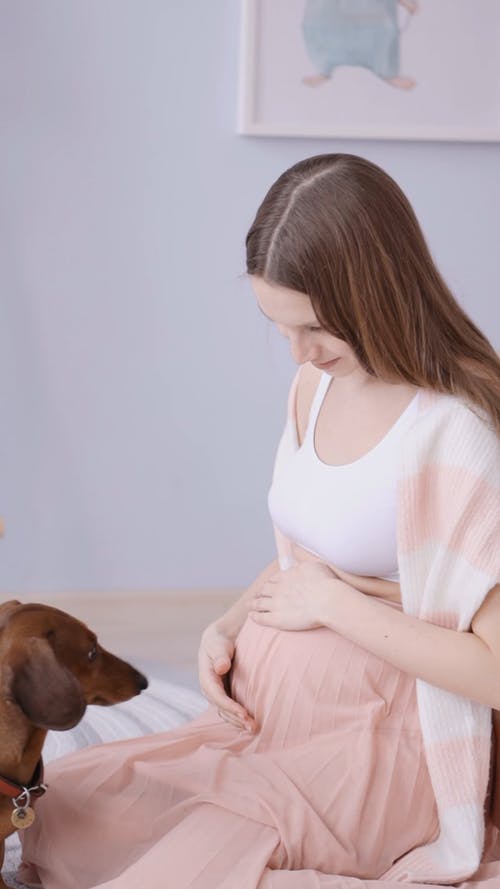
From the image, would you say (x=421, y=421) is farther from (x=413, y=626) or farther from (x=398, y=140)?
(x=398, y=140)

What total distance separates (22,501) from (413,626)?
203cm

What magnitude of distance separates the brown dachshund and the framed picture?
1.85 metres

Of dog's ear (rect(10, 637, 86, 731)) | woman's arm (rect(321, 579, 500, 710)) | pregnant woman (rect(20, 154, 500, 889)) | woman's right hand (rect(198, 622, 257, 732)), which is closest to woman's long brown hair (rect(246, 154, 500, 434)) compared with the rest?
pregnant woman (rect(20, 154, 500, 889))

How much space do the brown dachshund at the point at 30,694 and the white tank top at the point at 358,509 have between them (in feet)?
1.19

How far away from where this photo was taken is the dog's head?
1.60 m

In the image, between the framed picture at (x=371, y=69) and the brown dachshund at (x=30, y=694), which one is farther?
the framed picture at (x=371, y=69)

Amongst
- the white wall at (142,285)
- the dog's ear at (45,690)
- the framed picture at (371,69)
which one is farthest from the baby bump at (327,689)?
the framed picture at (371,69)

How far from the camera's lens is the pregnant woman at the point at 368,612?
4.70 feet

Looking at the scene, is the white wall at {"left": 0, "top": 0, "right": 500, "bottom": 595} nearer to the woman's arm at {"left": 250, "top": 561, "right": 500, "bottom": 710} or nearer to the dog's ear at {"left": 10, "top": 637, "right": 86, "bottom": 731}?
the dog's ear at {"left": 10, "top": 637, "right": 86, "bottom": 731}

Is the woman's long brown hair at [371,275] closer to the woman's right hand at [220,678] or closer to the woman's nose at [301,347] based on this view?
the woman's nose at [301,347]

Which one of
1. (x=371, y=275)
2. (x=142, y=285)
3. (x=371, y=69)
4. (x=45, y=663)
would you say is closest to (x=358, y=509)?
(x=371, y=275)

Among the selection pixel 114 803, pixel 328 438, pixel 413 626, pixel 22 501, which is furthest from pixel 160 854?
pixel 22 501

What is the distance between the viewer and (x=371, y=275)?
1.44 m

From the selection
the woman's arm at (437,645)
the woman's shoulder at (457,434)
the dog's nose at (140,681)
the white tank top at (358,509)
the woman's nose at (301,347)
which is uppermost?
the woman's nose at (301,347)
